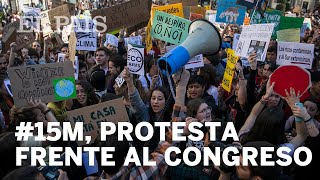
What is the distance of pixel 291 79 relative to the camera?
3145mm

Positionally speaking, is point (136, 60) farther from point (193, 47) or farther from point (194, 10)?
point (194, 10)

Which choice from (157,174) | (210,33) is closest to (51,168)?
(157,174)

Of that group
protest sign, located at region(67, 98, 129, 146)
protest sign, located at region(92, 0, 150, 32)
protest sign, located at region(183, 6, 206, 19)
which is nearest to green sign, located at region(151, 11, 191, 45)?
protest sign, located at region(92, 0, 150, 32)

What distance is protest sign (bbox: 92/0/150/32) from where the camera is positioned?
21.8 feet

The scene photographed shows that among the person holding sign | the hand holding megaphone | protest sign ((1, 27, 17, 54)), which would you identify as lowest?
protest sign ((1, 27, 17, 54))

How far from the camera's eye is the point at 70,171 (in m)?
3.00

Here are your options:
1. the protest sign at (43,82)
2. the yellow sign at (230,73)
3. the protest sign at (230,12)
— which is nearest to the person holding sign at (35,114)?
the protest sign at (43,82)

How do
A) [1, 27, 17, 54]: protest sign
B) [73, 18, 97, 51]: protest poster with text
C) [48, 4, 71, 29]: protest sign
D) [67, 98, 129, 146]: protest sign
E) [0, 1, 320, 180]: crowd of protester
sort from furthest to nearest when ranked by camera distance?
[48, 4, 71, 29]: protest sign
[1, 27, 17, 54]: protest sign
[73, 18, 97, 51]: protest poster with text
[67, 98, 129, 146]: protest sign
[0, 1, 320, 180]: crowd of protester

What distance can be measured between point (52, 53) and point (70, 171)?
17.8 feet

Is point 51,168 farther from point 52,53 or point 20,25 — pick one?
point 20,25

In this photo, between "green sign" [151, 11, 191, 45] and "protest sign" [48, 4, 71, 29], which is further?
"protest sign" [48, 4, 71, 29]

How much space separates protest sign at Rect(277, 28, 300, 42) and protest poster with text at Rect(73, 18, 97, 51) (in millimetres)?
3489

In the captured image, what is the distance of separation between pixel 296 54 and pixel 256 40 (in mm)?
638

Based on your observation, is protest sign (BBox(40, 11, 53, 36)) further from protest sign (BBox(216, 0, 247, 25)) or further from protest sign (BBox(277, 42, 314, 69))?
protest sign (BBox(277, 42, 314, 69))
